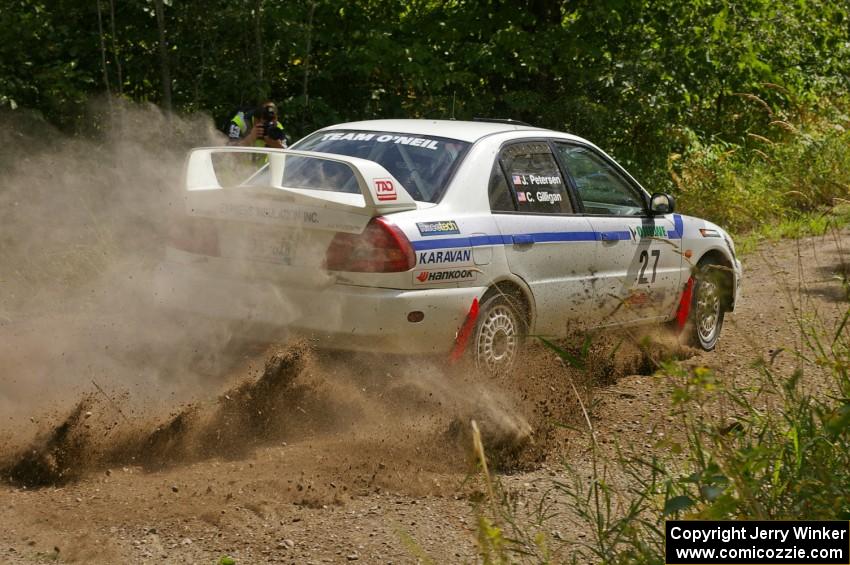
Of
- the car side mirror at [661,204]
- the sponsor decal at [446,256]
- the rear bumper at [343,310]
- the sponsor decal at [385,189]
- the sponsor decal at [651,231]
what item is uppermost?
the sponsor decal at [385,189]

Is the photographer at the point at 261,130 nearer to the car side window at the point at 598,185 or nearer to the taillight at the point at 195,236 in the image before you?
the car side window at the point at 598,185

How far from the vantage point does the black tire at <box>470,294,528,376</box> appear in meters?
6.41

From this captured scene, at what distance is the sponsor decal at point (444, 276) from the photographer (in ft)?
19.8

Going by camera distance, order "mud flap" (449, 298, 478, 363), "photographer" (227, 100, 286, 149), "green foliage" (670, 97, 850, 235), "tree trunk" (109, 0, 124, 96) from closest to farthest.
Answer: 1. "mud flap" (449, 298, 478, 363)
2. "photographer" (227, 100, 286, 149)
3. "tree trunk" (109, 0, 124, 96)
4. "green foliage" (670, 97, 850, 235)

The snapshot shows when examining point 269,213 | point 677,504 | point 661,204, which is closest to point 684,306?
point 661,204

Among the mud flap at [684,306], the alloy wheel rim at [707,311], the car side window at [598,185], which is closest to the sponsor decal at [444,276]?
the car side window at [598,185]

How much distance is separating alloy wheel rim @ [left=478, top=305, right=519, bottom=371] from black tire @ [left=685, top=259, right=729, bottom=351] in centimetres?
223

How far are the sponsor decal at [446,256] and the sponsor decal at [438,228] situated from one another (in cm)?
11

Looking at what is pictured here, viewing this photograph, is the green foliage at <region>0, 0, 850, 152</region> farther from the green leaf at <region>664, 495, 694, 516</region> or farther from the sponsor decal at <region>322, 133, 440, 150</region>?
the green leaf at <region>664, 495, 694, 516</region>

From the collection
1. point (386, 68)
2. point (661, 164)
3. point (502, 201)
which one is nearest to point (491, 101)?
point (386, 68)

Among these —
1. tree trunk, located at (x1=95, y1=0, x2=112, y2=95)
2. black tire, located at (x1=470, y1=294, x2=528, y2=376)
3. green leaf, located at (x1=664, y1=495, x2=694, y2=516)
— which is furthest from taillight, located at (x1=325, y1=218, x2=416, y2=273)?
tree trunk, located at (x1=95, y1=0, x2=112, y2=95)

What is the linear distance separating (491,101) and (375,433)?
977cm

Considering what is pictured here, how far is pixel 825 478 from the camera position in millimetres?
3840

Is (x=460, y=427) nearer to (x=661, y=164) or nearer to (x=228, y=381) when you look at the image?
(x=228, y=381)
